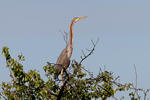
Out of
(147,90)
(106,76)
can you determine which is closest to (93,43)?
(106,76)

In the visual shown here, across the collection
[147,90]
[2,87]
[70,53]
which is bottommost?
[147,90]

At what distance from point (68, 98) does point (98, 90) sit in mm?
819

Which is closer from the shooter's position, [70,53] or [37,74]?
[37,74]

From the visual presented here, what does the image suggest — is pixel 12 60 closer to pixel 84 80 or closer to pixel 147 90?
pixel 84 80

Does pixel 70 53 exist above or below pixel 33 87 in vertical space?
above

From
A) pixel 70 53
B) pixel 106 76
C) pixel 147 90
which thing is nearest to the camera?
pixel 147 90

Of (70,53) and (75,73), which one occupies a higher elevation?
(70,53)

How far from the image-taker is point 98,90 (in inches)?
364

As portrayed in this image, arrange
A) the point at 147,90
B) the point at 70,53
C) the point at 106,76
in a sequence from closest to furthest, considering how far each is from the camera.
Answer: the point at 147,90 < the point at 106,76 < the point at 70,53

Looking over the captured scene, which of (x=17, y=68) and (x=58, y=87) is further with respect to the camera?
(x=58, y=87)

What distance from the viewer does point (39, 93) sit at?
27.7 feet

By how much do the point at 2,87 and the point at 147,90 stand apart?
354 cm

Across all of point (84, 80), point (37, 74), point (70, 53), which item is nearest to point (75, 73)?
point (84, 80)

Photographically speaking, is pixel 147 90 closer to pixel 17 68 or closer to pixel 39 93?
pixel 39 93
